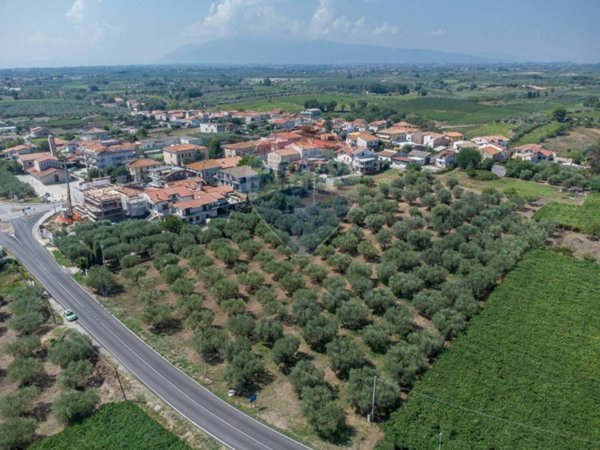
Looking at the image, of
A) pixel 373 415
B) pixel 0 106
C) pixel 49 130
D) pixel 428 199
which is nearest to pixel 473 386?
pixel 373 415

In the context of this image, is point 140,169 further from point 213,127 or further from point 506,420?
point 506,420

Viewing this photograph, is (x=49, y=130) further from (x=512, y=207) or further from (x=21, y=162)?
(x=512, y=207)

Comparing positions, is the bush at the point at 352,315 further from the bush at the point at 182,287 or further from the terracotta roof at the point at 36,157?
the terracotta roof at the point at 36,157

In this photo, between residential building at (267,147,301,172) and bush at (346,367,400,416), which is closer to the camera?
bush at (346,367,400,416)

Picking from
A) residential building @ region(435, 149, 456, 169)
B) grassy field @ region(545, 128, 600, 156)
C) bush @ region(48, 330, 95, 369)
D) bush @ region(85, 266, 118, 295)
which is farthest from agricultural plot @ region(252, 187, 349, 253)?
grassy field @ region(545, 128, 600, 156)

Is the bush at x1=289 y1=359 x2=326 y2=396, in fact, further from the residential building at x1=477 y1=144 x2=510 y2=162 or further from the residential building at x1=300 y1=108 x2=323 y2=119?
the residential building at x1=300 y1=108 x2=323 y2=119

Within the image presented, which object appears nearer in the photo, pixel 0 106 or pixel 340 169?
pixel 340 169
